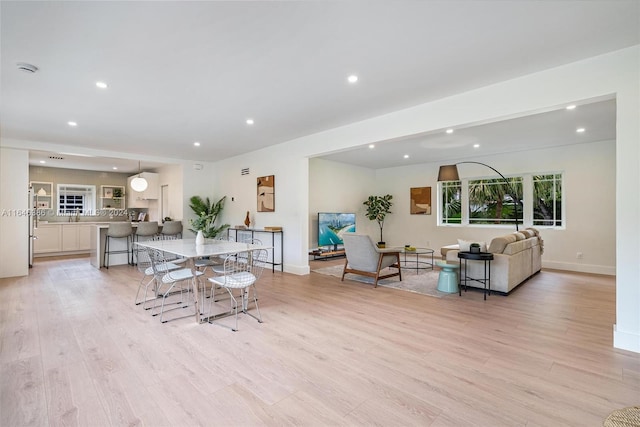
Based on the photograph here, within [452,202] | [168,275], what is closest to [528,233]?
[452,202]

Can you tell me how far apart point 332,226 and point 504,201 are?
14.0 feet

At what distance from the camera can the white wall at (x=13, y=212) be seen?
554 centimetres

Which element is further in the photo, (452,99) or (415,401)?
(452,99)

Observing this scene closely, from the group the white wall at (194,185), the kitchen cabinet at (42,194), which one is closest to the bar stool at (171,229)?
the white wall at (194,185)

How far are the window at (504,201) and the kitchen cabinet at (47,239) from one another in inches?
413

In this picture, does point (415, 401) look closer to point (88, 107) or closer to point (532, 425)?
point (532, 425)

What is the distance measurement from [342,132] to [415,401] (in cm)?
397

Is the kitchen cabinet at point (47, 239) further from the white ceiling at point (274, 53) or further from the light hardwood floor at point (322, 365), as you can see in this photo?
the light hardwood floor at point (322, 365)

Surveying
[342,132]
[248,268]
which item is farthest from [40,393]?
[342,132]

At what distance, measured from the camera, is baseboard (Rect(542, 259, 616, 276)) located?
5916mm

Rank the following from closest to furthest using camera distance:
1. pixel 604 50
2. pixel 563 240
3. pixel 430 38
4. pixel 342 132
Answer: pixel 430 38 < pixel 604 50 < pixel 342 132 < pixel 563 240

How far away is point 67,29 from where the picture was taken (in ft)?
A: 7.56

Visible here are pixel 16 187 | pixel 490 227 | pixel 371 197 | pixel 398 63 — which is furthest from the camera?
pixel 371 197

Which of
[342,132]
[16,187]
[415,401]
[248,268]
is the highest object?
[342,132]
